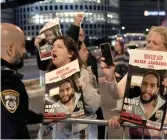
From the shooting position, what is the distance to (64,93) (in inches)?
133

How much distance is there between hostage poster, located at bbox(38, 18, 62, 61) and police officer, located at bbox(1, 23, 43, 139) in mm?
1342

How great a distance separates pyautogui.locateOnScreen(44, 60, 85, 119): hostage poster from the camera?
3361 millimetres

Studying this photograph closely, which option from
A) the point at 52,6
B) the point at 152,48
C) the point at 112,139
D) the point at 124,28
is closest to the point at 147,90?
the point at 152,48

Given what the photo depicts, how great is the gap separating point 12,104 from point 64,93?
2.30ft

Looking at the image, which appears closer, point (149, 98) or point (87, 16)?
point (149, 98)

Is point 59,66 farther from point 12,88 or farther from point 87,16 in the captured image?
point 87,16

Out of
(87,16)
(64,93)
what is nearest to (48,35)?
(64,93)

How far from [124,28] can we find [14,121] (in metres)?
140

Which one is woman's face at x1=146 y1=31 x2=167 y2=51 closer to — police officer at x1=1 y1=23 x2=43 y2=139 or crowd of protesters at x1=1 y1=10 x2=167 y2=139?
crowd of protesters at x1=1 y1=10 x2=167 y2=139

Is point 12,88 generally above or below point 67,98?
above

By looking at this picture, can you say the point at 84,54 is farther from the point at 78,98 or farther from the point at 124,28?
the point at 124,28

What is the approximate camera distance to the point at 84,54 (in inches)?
178

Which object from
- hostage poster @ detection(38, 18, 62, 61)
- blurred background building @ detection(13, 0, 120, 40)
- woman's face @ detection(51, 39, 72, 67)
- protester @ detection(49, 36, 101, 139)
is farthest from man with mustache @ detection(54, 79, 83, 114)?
blurred background building @ detection(13, 0, 120, 40)

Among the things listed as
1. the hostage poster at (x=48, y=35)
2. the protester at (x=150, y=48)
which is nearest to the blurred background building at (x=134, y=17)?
the hostage poster at (x=48, y=35)
